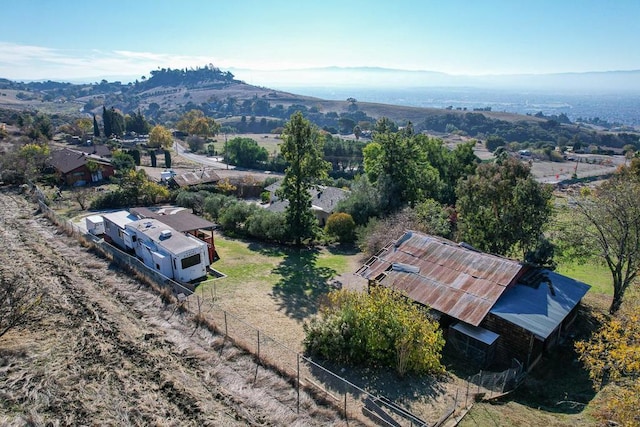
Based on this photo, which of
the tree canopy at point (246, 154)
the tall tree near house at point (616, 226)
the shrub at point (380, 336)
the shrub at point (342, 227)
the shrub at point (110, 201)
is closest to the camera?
the shrub at point (380, 336)

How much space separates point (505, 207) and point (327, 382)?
17807 mm

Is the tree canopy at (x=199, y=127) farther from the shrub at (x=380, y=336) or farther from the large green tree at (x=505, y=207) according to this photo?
the shrub at (x=380, y=336)

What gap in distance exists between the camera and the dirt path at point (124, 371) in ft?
49.4

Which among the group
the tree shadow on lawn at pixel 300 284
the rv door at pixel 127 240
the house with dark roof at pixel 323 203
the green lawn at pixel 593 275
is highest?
the rv door at pixel 127 240

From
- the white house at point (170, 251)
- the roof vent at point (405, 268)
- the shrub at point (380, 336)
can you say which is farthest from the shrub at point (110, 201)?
the shrub at point (380, 336)

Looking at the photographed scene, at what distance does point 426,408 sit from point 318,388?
168 inches

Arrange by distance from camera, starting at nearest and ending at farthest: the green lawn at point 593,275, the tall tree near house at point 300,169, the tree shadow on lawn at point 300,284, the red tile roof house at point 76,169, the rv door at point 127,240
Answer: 1. the tree shadow on lawn at point 300,284
2. the green lawn at point 593,275
3. the rv door at point 127,240
4. the tall tree near house at point 300,169
5. the red tile roof house at point 76,169

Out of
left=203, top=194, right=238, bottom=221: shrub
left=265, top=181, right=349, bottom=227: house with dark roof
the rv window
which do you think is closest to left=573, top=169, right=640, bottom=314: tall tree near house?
the rv window

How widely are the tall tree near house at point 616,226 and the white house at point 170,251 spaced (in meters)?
24.9

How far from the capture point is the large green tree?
85.0 feet

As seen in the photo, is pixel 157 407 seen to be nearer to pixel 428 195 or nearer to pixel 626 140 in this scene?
pixel 428 195

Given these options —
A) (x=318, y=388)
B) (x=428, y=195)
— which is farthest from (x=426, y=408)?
(x=428, y=195)

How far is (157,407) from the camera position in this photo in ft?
50.8

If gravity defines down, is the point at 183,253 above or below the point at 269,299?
above
